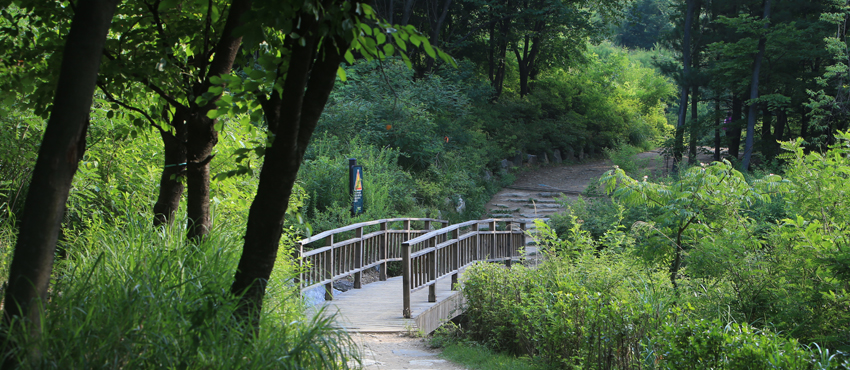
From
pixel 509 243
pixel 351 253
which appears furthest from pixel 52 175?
pixel 509 243

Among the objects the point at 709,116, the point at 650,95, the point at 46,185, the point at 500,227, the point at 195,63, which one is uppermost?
the point at 650,95

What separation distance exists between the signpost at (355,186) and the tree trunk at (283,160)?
26.0 feet

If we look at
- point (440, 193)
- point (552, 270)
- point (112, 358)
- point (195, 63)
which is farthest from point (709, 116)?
point (112, 358)

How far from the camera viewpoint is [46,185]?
1.96m

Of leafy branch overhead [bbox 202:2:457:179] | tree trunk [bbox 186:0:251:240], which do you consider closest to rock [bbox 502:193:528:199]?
tree trunk [bbox 186:0:251:240]

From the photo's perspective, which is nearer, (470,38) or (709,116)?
(709,116)

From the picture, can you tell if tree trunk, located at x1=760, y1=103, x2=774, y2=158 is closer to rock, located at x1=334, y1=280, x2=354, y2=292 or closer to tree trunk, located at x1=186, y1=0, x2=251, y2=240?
rock, located at x1=334, y1=280, x2=354, y2=292

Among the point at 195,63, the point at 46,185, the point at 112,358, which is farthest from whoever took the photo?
the point at 195,63

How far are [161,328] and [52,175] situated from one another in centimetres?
77

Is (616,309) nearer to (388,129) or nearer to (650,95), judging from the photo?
(388,129)

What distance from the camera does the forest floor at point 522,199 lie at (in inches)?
216

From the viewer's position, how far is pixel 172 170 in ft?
12.0

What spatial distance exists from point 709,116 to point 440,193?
10.3 m

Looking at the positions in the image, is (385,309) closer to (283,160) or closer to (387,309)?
(387,309)
